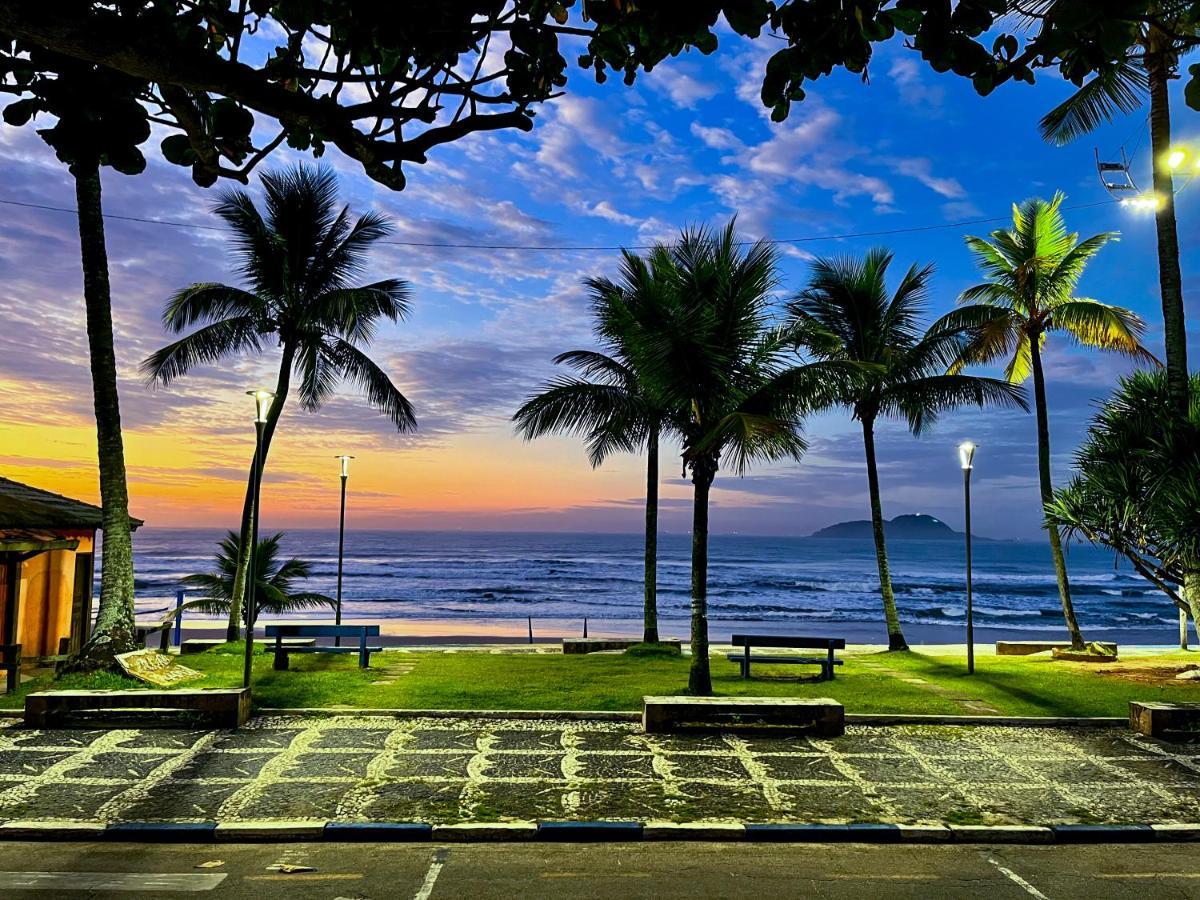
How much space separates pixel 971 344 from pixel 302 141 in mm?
18655

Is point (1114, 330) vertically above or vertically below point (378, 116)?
above

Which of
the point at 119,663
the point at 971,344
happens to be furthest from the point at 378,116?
the point at 971,344

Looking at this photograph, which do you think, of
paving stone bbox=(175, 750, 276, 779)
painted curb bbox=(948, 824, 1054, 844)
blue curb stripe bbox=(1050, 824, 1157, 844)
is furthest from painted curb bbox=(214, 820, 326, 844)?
blue curb stripe bbox=(1050, 824, 1157, 844)

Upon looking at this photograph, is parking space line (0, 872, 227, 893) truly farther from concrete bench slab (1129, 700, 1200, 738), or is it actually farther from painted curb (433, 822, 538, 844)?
concrete bench slab (1129, 700, 1200, 738)

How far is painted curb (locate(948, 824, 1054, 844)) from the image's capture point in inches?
275

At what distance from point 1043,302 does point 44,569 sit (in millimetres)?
22477

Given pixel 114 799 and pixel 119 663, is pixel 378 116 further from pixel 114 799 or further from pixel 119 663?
pixel 119 663

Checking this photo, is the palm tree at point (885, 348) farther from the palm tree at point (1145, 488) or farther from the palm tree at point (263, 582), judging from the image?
the palm tree at point (263, 582)

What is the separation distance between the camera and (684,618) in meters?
51.8

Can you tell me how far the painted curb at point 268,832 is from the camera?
675 cm

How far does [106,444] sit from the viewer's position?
1285 centimetres

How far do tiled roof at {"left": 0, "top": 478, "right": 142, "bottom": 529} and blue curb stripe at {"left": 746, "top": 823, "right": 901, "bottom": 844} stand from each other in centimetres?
1326

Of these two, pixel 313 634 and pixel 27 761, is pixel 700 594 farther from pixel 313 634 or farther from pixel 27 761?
pixel 27 761

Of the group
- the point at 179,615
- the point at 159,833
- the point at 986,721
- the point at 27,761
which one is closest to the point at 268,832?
the point at 159,833
